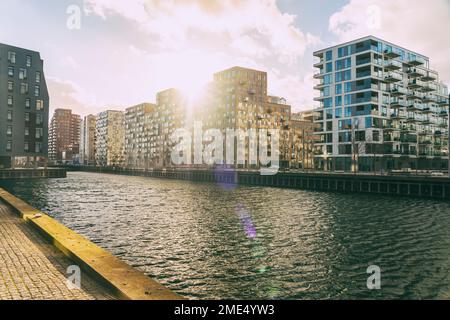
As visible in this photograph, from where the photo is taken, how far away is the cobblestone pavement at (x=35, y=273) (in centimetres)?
842

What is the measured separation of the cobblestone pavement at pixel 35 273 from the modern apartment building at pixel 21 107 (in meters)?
83.7

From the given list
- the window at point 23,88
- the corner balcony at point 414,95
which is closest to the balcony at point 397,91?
the corner balcony at point 414,95

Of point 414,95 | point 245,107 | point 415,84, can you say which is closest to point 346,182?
point 414,95

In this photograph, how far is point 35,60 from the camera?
93188mm

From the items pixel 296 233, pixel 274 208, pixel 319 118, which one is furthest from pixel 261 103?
pixel 296 233

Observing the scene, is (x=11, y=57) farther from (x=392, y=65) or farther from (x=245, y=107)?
(x=392, y=65)

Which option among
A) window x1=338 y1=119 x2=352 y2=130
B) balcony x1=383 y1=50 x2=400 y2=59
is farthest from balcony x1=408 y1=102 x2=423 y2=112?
window x1=338 y1=119 x2=352 y2=130

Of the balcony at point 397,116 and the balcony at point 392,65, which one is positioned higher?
the balcony at point 392,65

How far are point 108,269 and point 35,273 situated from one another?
2.00 m

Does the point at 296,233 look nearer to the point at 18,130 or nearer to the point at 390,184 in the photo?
the point at 390,184

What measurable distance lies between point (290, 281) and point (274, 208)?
23972 millimetres

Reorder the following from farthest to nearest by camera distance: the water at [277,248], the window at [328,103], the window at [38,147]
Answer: the window at [328,103], the window at [38,147], the water at [277,248]

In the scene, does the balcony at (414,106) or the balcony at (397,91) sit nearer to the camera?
the balcony at (397,91)

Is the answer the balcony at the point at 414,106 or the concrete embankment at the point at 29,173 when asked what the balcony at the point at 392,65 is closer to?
the balcony at the point at 414,106
